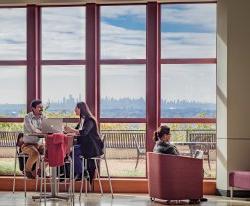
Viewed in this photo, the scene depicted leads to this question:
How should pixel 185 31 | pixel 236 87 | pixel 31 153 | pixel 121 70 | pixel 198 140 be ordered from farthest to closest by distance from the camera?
pixel 121 70 < pixel 185 31 < pixel 198 140 < pixel 236 87 < pixel 31 153

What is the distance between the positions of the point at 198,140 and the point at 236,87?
1115 mm

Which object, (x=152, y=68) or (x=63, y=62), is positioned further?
(x=63, y=62)

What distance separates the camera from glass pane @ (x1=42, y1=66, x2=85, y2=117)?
10.2m

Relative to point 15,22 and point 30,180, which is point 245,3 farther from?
point 30,180

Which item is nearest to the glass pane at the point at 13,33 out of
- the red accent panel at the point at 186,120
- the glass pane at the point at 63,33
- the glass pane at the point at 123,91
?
the glass pane at the point at 63,33

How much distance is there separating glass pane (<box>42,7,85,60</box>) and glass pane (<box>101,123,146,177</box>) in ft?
4.42

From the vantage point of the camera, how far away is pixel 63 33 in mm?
10281

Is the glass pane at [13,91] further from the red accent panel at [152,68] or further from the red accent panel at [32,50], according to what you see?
the red accent panel at [152,68]

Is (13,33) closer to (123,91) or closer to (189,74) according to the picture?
(123,91)

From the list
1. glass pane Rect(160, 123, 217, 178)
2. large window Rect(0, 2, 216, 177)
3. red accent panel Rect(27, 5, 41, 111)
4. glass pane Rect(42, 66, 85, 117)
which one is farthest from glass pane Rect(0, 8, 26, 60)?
glass pane Rect(160, 123, 217, 178)

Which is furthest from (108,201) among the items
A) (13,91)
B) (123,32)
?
(123,32)

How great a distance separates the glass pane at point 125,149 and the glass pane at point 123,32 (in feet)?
3.88

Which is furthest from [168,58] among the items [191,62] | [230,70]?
[230,70]

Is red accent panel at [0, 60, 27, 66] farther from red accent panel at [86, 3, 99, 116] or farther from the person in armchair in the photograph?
the person in armchair
